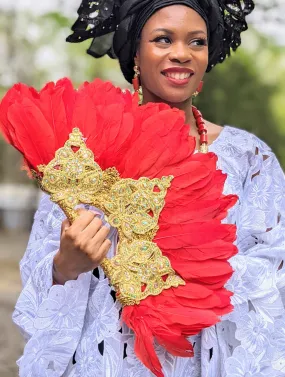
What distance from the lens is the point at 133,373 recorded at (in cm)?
232

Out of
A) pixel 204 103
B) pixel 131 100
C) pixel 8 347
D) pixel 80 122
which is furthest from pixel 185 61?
pixel 204 103

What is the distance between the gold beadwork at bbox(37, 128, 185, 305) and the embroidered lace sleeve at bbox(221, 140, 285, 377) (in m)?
0.30

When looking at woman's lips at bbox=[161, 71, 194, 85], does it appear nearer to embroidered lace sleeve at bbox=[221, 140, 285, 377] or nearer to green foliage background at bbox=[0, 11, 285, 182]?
embroidered lace sleeve at bbox=[221, 140, 285, 377]

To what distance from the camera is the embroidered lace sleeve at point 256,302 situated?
2.36 m

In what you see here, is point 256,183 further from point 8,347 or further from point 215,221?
point 8,347

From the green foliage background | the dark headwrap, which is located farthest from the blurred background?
the dark headwrap

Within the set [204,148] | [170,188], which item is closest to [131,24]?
[204,148]

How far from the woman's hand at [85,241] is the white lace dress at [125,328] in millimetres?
217

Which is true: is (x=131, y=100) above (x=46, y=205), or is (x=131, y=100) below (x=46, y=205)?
above

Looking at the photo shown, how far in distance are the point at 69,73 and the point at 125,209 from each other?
12.1 m

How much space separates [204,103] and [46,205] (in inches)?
255

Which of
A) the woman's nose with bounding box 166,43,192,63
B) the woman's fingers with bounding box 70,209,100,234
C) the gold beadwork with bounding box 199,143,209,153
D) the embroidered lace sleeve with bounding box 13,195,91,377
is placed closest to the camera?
the woman's fingers with bounding box 70,209,100,234

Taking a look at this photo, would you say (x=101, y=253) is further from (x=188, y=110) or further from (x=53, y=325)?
(x=188, y=110)

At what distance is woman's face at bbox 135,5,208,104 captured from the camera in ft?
8.13
